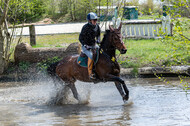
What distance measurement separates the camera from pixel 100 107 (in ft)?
27.7

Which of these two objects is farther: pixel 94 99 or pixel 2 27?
pixel 2 27

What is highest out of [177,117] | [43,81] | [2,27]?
[2,27]

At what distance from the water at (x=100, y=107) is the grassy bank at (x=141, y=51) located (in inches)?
43.7

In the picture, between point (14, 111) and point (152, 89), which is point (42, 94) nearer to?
point (14, 111)

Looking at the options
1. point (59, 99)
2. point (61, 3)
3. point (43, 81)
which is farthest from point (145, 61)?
point (61, 3)

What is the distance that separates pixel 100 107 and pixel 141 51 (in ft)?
21.6

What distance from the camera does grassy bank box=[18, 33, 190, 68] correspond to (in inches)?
500

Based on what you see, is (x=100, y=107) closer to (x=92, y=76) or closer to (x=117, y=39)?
(x=92, y=76)

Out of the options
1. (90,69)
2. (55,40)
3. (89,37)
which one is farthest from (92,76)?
(55,40)

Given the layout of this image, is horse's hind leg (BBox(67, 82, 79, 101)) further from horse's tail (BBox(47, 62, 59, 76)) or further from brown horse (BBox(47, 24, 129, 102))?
horse's tail (BBox(47, 62, 59, 76))

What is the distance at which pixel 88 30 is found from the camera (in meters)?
8.40

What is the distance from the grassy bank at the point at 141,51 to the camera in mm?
12701

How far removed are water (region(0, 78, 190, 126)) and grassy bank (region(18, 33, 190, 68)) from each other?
3.64ft

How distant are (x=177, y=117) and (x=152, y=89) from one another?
10.5 ft
